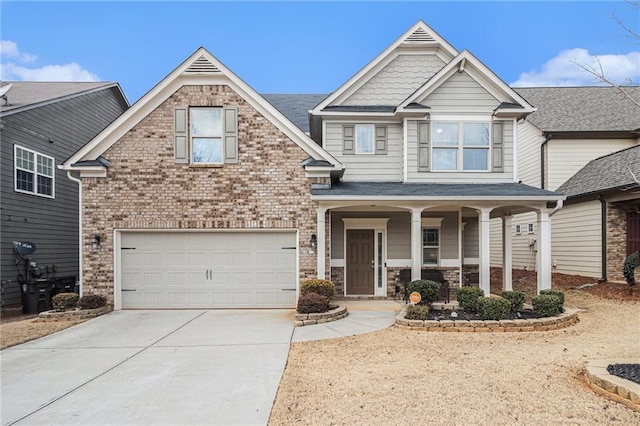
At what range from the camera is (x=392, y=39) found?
13266 millimetres

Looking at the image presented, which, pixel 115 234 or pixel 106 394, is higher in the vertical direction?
pixel 115 234

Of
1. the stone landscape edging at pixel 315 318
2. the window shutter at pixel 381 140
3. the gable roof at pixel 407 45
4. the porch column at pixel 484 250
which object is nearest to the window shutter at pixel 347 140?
the window shutter at pixel 381 140

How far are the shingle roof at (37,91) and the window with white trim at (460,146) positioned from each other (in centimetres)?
1251

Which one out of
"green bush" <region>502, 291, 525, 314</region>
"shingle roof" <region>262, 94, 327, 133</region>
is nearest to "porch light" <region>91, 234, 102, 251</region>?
"shingle roof" <region>262, 94, 327, 133</region>

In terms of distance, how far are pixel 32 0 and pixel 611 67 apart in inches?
640

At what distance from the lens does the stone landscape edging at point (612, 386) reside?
4.54 metres

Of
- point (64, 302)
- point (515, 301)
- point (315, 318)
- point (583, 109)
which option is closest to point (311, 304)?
point (315, 318)

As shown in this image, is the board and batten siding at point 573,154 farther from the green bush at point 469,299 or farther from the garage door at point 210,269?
the garage door at point 210,269

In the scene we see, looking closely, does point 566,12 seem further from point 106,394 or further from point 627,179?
point 106,394

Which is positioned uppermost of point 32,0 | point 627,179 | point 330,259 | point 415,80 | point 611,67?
point 32,0

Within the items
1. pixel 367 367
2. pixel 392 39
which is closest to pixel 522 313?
pixel 367 367

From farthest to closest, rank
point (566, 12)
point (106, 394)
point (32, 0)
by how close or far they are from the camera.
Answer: point (32, 0) → point (566, 12) → point (106, 394)

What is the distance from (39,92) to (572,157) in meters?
21.7

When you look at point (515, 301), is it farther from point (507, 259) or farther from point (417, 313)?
point (507, 259)
